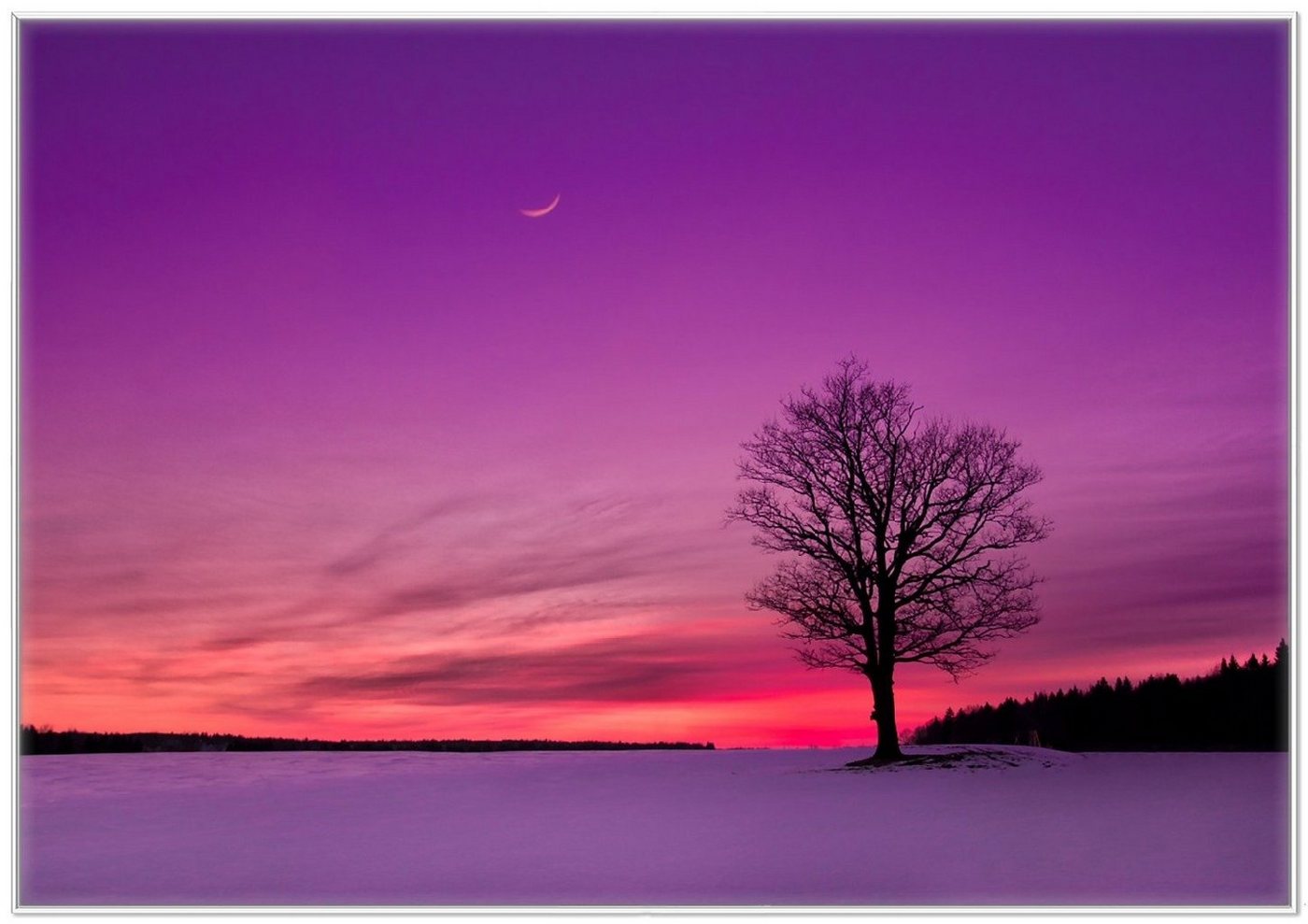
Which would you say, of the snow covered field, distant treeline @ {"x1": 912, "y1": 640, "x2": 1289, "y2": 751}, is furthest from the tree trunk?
the snow covered field

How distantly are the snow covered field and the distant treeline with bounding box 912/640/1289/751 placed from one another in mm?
516

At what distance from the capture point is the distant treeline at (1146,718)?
42.0 feet

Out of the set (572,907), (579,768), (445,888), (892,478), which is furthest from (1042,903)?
(892,478)

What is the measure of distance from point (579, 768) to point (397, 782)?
92.9 inches

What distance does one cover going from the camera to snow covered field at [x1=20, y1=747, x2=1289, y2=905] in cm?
977

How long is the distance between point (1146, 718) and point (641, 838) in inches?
324

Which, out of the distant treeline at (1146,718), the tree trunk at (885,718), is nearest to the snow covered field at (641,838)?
the distant treeline at (1146,718)

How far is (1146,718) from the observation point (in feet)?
52.1

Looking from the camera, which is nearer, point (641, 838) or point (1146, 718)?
point (641, 838)

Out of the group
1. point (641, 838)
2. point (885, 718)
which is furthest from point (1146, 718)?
point (641, 838)

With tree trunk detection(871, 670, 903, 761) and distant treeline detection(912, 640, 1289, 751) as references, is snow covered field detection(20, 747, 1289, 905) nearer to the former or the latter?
distant treeline detection(912, 640, 1289, 751)

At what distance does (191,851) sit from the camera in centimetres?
1058

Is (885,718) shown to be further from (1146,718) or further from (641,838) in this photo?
(641,838)
